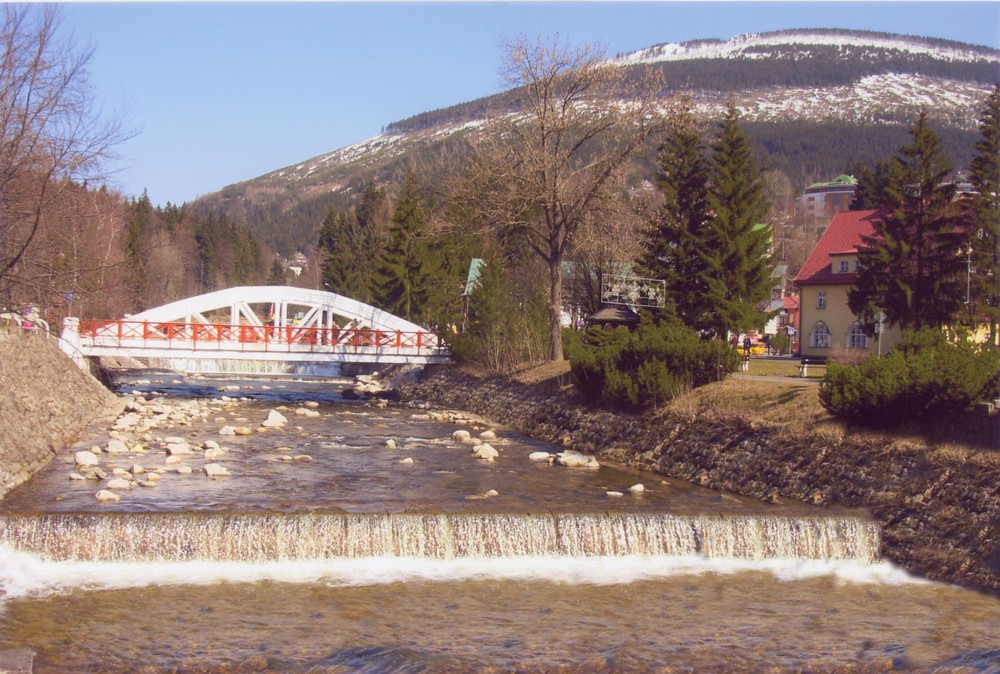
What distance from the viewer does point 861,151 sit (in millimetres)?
161125

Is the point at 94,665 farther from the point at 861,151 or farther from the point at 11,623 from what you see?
the point at 861,151

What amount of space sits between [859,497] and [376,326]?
27243mm

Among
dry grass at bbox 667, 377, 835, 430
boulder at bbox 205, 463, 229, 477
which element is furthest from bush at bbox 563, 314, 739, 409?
boulder at bbox 205, 463, 229, 477

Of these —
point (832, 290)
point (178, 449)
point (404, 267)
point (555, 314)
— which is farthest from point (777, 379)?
point (404, 267)

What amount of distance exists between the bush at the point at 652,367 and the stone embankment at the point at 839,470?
1.90 ft

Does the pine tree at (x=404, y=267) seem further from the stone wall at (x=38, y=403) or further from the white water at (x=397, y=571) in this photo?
the white water at (x=397, y=571)

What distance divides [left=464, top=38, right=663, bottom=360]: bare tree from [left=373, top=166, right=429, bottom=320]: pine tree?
68.5 ft

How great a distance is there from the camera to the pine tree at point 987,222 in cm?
2967

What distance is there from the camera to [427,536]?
15.4m

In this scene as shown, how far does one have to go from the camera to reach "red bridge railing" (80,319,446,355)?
34125mm

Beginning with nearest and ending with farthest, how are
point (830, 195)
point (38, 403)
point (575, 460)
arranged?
point (575, 460)
point (38, 403)
point (830, 195)

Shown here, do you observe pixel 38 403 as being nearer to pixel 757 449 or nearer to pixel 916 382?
pixel 757 449

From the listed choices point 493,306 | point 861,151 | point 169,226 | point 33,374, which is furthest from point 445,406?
point 861,151

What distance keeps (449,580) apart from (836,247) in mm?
36674
